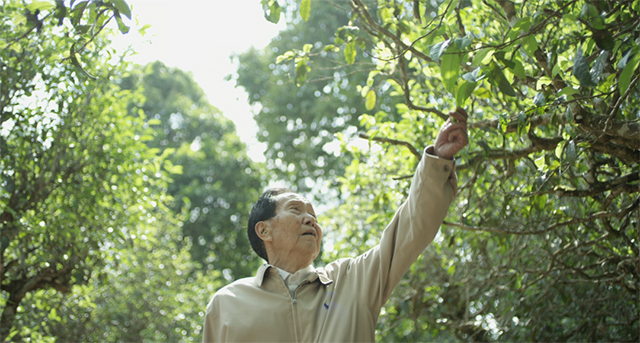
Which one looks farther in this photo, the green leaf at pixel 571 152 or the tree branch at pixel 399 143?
the tree branch at pixel 399 143

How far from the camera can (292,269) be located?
249 centimetres

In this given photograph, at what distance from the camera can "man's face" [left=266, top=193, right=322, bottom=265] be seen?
2502mm

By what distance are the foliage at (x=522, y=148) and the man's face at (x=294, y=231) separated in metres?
0.85

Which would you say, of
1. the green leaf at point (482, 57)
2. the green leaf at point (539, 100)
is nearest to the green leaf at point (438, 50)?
the green leaf at point (482, 57)

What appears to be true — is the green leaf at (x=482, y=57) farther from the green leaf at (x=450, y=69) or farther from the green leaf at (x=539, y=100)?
the green leaf at (x=539, y=100)

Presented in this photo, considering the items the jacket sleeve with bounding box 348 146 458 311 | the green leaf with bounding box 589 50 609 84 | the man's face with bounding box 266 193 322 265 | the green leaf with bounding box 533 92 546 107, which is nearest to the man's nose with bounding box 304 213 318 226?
the man's face with bounding box 266 193 322 265

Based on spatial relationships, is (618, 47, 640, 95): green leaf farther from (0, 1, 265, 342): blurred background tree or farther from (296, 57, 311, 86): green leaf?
(0, 1, 265, 342): blurred background tree

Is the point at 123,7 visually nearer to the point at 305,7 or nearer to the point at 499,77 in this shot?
the point at 305,7

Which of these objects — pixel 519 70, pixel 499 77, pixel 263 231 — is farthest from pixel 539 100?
pixel 263 231

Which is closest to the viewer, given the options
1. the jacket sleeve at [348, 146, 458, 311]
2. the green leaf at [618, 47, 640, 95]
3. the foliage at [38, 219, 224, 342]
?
the green leaf at [618, 47, 640, 95]

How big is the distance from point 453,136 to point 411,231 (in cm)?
40

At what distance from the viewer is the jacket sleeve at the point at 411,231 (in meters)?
2.10

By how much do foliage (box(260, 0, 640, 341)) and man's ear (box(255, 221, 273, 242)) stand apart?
3.30 feet

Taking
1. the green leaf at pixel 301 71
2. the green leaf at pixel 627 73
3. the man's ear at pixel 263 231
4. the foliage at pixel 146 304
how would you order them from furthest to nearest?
the foliage at pixel 146 304 < the green leaf at pixel 301 71 < the man's ear at pixel 263 231 < the green leaf at pixel 627 73
